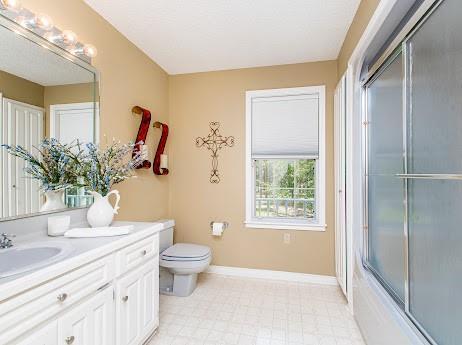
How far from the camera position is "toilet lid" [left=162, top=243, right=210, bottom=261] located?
237 cm

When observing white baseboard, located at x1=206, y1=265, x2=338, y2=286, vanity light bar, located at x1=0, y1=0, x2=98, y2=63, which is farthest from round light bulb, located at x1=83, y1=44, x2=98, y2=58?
white baseboard, located at x1=206, y1=265, x2=338, y2=286

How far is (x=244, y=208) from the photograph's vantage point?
2926 millimetres

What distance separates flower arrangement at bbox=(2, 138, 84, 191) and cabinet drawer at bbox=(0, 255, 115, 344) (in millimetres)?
685

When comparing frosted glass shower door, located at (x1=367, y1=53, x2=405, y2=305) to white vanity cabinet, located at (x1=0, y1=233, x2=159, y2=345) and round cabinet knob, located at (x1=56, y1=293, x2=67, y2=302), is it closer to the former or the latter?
white vanity cabinet, located at (x1=0, y1=233, x2=159, y2=345)

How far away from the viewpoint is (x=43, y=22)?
1506 mm

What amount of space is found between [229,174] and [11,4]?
7.23 feet

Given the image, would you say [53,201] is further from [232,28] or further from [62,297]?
[232,28]

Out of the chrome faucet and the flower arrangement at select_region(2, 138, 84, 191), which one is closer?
the chrome faucet

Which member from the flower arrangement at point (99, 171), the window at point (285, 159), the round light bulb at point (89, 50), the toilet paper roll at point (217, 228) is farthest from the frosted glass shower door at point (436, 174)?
the round light bulb at point (89, 50)

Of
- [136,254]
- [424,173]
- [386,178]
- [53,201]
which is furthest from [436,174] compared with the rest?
[53,201]

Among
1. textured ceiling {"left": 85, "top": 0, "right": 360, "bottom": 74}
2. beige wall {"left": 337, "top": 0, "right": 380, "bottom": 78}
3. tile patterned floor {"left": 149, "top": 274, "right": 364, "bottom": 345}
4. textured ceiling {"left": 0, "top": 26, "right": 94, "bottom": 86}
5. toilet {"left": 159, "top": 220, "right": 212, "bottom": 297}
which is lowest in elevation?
tile patterned floor {"left": 149, "top": 274, "right": 364, "bottom": 345}

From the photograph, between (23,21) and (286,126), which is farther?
(286,126)

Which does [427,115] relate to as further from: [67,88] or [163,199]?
[163,199]

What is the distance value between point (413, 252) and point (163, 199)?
2.44 m
